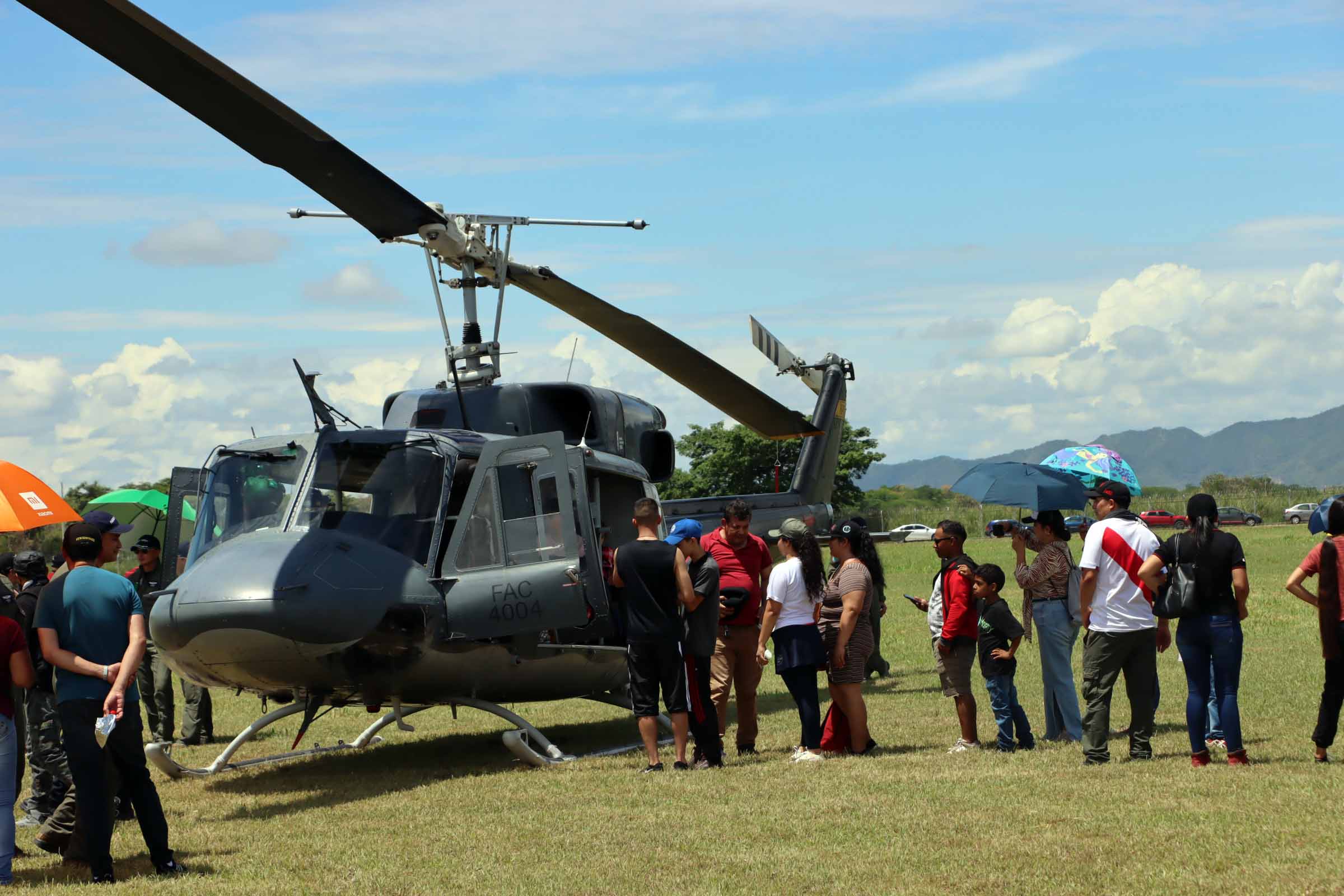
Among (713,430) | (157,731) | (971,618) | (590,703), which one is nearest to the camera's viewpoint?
(971,618)

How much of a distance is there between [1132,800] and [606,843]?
2.69 m

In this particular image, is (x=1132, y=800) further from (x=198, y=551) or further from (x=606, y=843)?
(x=198, y=551)

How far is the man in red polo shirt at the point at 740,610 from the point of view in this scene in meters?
9.59

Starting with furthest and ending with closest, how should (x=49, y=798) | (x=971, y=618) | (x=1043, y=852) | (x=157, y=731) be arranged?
(x=157, y=731) → (x=971, y=618) → (x=49, y=798) → (x=1043, y=852)

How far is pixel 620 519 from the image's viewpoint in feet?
37.5

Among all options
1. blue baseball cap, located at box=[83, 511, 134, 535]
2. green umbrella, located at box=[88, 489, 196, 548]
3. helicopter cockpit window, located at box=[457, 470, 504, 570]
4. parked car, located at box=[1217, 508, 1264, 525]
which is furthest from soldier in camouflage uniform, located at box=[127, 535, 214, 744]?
parked car, located at box=[1217, 508, 1264, 525]

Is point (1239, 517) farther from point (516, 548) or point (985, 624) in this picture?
point (516, 548)

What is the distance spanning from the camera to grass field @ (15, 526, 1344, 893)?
5754 millimetres

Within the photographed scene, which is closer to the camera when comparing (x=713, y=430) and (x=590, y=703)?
(x=590, y=703)

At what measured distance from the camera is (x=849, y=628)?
8859 millimetres

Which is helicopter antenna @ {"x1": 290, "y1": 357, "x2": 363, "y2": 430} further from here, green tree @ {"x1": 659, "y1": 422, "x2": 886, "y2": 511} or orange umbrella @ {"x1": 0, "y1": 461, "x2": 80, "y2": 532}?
green tree @ {"x1": 659, "y1": 422, "x2": 886, "y2": 511}

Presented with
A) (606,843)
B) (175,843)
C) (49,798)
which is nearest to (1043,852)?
(606,843)

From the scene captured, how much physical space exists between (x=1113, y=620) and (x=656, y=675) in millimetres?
2892

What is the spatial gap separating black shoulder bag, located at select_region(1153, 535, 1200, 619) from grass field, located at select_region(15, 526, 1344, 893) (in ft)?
2.94
